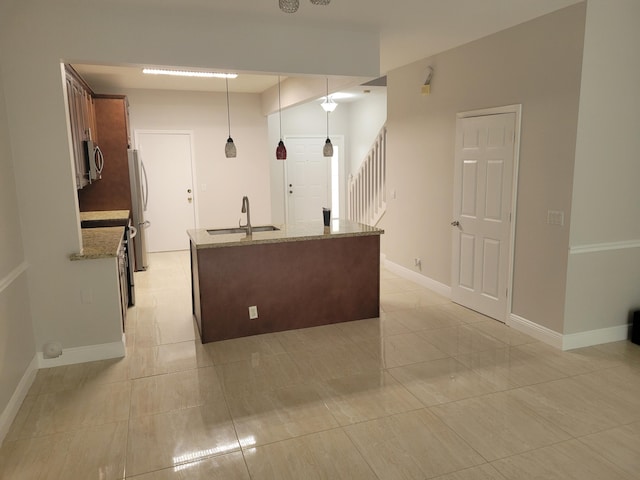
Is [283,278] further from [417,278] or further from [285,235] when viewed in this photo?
[417,278]

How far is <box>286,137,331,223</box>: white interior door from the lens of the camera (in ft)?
30.2

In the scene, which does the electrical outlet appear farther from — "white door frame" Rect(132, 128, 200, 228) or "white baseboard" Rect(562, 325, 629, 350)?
"white door frame" Rect(132, 128, 200, 228)

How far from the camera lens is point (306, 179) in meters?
9.37

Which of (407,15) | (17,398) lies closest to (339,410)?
(17,398)

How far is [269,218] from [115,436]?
6.08 meters

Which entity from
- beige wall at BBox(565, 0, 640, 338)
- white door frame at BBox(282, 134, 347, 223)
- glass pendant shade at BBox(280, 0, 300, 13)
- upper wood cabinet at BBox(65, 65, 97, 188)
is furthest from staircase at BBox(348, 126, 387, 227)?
glass pendant shade at BBox(280, 0, 300, 13)

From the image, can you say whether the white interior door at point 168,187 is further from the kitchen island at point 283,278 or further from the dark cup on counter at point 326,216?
the dark cup on counter at point 326,216

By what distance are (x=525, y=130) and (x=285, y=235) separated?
2300 millimetres

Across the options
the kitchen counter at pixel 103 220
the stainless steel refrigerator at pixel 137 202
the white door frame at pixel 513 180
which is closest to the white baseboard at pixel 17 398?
the kitchen counter at pixel 103 220

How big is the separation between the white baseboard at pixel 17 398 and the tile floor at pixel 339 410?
44mm

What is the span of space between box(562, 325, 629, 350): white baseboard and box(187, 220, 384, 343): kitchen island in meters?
1.73

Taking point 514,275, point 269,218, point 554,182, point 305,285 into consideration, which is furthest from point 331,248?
point 269,218

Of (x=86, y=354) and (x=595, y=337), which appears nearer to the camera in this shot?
(x=86, y=354)

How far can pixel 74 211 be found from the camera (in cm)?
346
